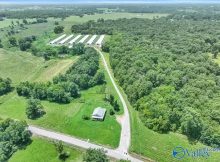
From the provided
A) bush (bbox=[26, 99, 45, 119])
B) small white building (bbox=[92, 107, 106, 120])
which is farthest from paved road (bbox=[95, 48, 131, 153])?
bush (bbox=[26, 99, 45, 119])

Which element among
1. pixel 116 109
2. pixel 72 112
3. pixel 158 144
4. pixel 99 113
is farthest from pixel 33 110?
pixel 158 144

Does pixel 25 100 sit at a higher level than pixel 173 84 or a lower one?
lower

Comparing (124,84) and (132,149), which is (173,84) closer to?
(124,84)

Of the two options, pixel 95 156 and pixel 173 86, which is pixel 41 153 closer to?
pixel 95 156

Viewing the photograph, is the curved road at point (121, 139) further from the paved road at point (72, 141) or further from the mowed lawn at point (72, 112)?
the mowed lawn at point (72, 112)

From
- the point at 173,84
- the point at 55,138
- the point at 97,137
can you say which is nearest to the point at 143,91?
the point at 173,84

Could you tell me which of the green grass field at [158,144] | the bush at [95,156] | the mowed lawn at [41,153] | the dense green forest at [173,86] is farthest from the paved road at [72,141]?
the dense green forest at [173,86]

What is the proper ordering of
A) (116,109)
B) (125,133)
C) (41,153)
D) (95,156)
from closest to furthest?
(95,156) → (41,153) → (125,133) → (116,109)
